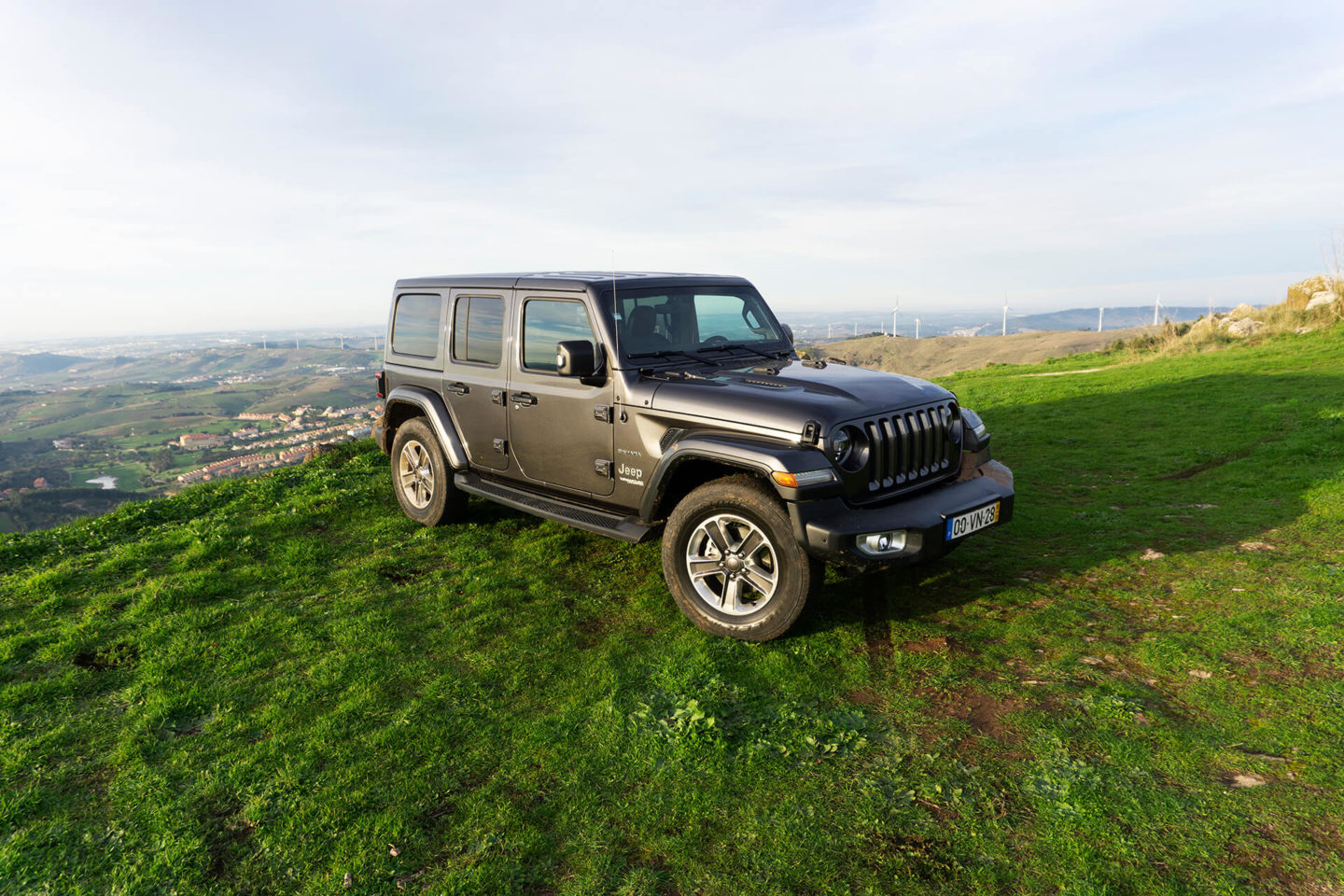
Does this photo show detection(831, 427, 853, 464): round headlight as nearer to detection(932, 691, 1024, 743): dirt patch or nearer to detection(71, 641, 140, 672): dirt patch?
detection(932, 691, 1024, 743): dirt patch

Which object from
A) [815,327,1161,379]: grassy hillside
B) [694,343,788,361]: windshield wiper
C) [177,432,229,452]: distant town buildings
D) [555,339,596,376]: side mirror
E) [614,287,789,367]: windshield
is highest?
[815,327,1161,379]: grassy hillside

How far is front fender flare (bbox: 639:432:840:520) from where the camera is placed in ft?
13.3

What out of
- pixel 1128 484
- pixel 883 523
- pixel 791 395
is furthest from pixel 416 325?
pixel 1128 484

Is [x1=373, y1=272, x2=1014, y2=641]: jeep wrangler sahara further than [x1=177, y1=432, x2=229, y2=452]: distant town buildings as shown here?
No

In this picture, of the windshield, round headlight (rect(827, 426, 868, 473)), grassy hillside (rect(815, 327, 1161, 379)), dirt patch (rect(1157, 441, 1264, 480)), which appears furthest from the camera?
grassy hillside (rect(815, 327, 1161, 379))

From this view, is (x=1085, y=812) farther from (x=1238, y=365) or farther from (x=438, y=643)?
(x=1238, y=365)

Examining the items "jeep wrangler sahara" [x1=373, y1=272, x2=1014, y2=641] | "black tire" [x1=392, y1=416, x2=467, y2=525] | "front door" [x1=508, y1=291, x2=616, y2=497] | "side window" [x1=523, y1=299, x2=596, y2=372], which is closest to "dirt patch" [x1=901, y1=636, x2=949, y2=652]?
"jeep wrangler sahara" [x1=373, y1=272, x2=1014, y2=641]

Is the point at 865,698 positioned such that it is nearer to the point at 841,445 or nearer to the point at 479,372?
the point at 841,445

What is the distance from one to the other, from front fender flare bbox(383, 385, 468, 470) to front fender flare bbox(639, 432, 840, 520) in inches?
89.0

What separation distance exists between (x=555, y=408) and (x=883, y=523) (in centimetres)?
260

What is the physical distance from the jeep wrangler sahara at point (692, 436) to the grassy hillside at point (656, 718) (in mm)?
568

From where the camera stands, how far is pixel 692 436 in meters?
4.53

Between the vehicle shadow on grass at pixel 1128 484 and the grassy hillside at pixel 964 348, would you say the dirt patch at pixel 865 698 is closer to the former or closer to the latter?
the vehicle shadow on grass at pixel 1128 484

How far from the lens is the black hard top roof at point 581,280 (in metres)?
5.47
